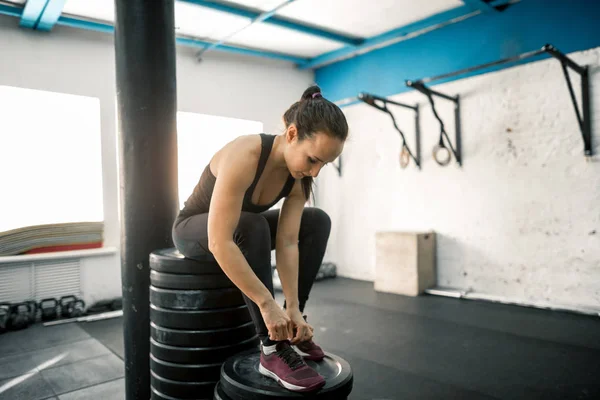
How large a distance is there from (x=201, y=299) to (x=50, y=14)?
2.60 m

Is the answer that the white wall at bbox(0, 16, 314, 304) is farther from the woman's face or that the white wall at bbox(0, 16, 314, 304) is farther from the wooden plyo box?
the woman's face

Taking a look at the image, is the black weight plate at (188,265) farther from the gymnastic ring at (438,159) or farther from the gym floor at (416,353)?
the gymnastic ring at (438,159)

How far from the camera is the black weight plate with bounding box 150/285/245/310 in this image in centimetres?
130

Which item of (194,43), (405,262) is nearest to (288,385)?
(405,262)

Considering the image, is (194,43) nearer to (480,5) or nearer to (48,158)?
(48,158)

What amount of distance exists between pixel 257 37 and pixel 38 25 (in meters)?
1.70

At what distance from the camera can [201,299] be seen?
130cm

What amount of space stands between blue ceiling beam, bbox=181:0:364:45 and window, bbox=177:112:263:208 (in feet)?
3.39

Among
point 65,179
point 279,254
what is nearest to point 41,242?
point 65,179

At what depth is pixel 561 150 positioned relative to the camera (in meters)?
2.90

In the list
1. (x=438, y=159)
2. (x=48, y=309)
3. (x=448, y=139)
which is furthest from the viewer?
(x=438, y=159)

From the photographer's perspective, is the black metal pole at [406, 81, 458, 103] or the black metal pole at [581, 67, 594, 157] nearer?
the black metal pole at [581, 67, 594, 157]

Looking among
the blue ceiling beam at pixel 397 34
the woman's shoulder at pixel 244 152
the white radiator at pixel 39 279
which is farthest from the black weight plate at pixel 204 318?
the blue ceiling beam at pixel 397 34

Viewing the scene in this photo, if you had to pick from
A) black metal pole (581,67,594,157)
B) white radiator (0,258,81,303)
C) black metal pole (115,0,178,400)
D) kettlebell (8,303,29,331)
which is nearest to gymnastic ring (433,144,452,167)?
black metal pole (581,67,594,157)
